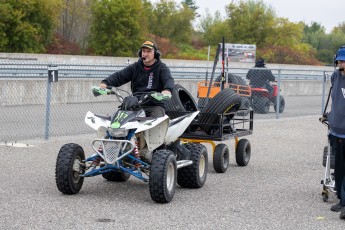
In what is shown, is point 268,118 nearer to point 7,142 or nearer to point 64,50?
point 7,142

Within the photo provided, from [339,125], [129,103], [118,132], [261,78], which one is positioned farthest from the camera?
[261,78]

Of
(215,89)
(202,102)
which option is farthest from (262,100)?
(202,102)

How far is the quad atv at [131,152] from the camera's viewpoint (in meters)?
8.72

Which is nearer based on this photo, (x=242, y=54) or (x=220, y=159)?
(x=220, y=159)

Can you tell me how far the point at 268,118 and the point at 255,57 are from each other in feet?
120

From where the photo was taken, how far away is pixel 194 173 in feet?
32.0

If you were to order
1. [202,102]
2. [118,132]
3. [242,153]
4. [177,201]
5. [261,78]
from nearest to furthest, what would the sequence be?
[118,132] < [177,201] < [242,153] < [202,102] < [261,78]

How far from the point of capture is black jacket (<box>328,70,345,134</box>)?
27.5ft

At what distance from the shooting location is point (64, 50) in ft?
159

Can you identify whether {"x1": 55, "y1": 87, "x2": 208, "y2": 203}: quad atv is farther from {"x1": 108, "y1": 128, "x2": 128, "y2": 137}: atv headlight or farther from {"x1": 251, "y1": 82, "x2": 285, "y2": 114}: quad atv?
{"x1": 251, "y1": 82, "x2": 285, "y2": 114}: quad atv

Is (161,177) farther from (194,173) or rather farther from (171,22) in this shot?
(171,22)

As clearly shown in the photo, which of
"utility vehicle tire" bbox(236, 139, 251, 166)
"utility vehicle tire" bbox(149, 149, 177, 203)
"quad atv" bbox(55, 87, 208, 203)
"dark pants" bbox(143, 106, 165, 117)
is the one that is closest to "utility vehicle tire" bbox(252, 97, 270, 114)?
"utility vehicle tire" bbox(236, 139, 251, 166)

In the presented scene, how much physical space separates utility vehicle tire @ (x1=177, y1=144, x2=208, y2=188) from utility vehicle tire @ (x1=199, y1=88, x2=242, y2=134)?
1.44 meters

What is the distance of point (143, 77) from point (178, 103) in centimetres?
123
